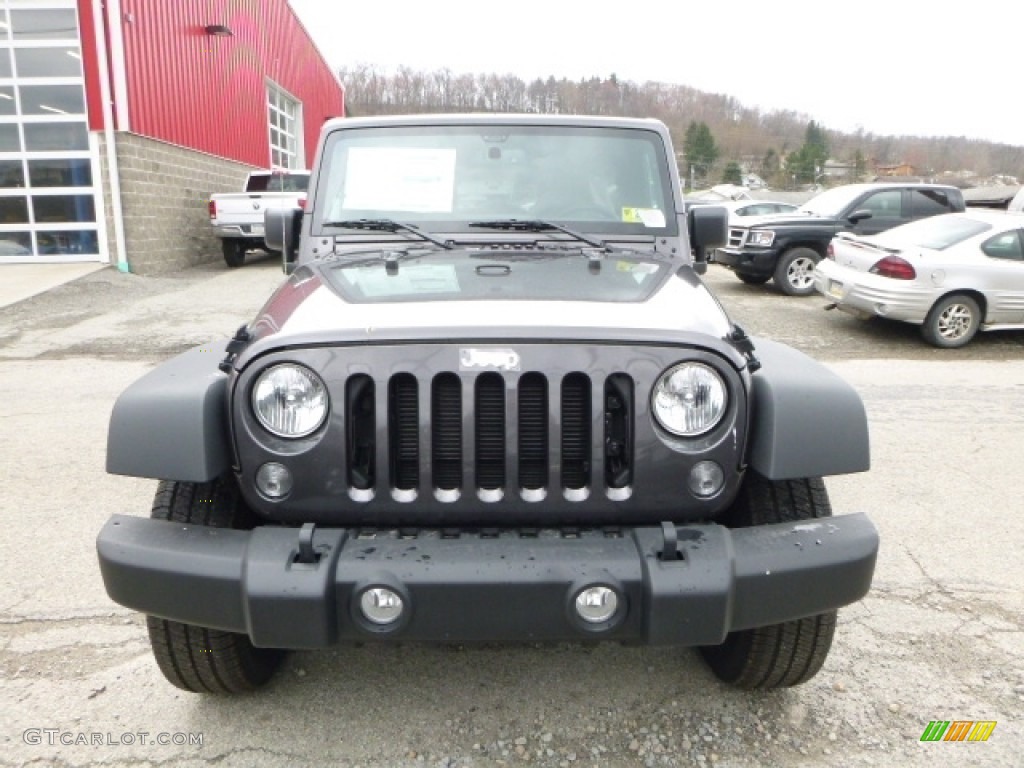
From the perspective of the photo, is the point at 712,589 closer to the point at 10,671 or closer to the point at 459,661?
the point at 459,661

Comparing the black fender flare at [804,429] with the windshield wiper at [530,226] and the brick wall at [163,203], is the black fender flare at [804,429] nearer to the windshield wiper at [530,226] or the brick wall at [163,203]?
the windshield wiper at [530,226]

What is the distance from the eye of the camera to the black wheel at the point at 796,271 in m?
12.1

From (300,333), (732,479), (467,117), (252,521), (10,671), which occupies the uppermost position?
(467,117)

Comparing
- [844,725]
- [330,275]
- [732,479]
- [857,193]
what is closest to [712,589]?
[732,479]

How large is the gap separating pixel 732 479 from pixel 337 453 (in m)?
1.03

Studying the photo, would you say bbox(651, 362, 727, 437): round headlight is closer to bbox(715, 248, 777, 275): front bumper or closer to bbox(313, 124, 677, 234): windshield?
bbox(313, 124, 677, 234): windshield

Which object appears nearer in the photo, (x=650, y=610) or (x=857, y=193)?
(x=650, y=610)

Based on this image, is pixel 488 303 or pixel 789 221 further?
pixel 789 221

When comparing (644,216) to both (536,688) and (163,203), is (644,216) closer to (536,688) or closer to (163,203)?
(536,688)

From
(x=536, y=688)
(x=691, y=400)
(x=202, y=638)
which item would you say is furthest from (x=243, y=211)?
(x=691, y=400)

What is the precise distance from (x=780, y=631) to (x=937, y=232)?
825cm

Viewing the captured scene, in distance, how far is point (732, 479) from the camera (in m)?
2.12

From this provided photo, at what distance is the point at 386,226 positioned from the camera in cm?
316
